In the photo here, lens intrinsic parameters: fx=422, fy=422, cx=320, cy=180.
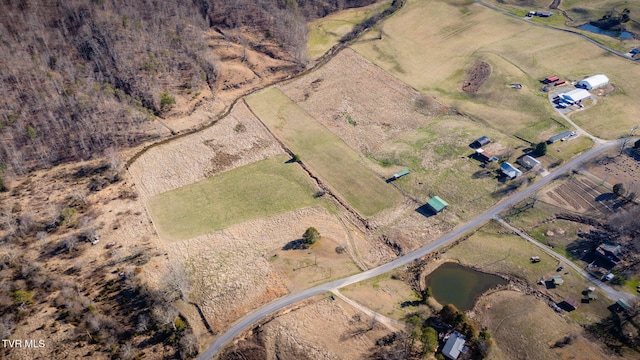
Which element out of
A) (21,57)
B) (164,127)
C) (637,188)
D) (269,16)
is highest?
(21,57)

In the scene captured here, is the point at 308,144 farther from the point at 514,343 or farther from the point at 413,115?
the point at 514,343

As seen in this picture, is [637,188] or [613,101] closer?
[637,188]

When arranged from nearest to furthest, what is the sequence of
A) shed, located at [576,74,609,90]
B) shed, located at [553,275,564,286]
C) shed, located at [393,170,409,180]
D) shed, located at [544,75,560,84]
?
1. shed, located at [553,275,564,286]
2. shed, located at [393,170,409,180]
3. shed, located at [576,74,609,90]
4. shed, located at [544,75,560,84]

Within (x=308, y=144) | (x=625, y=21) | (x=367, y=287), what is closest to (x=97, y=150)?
(x=308, y=144)

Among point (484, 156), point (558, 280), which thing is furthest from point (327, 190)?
point (558, 280)

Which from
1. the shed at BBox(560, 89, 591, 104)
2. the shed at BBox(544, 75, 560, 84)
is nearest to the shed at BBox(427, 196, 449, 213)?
the shed at BBox(560, 89, 591, 104)

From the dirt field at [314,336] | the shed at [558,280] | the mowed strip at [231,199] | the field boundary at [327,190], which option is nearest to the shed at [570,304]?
the shed at [558,280]

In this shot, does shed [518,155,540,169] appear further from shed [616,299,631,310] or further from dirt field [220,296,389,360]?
dirt field [220,296,389,360]
